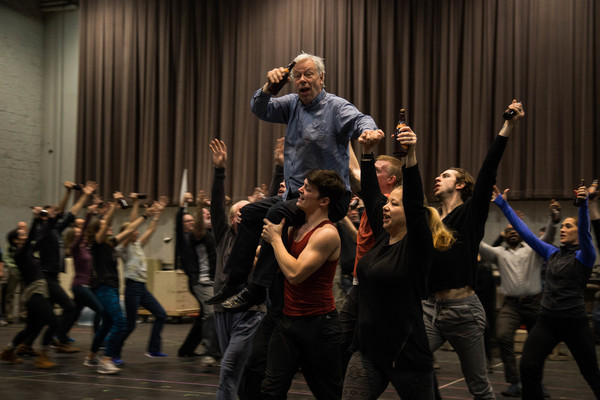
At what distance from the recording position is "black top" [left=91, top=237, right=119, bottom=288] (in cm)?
756

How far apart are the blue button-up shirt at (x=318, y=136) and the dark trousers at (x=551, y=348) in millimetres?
1962

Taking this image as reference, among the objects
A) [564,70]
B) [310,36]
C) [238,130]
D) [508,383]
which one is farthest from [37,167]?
[508,383]

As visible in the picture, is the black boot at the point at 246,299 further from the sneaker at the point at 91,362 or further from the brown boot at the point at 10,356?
the brown boot at the point at 10,356

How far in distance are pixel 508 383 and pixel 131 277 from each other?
4090 millimetres

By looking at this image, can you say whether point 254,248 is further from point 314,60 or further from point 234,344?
point 314,60

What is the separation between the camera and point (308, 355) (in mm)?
3549

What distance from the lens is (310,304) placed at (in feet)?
11.7

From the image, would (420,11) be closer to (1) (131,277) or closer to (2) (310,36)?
(2) (310,36)

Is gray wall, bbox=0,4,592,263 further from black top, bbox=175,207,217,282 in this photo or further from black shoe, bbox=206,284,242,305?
black shoe, bbox=206,284,242,305

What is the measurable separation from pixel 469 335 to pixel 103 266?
473 centimetres

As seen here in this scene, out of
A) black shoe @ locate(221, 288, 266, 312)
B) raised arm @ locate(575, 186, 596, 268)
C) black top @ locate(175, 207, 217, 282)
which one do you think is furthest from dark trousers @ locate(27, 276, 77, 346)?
raised arm @ locate(575, 186, 596, 268)

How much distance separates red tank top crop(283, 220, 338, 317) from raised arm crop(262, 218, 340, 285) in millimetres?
67

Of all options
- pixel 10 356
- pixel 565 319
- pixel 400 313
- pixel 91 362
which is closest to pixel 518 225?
pixel 565 319

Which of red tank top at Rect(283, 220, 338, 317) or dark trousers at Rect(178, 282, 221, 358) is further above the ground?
red tank top at Rect(283, 220, 338, 317)
